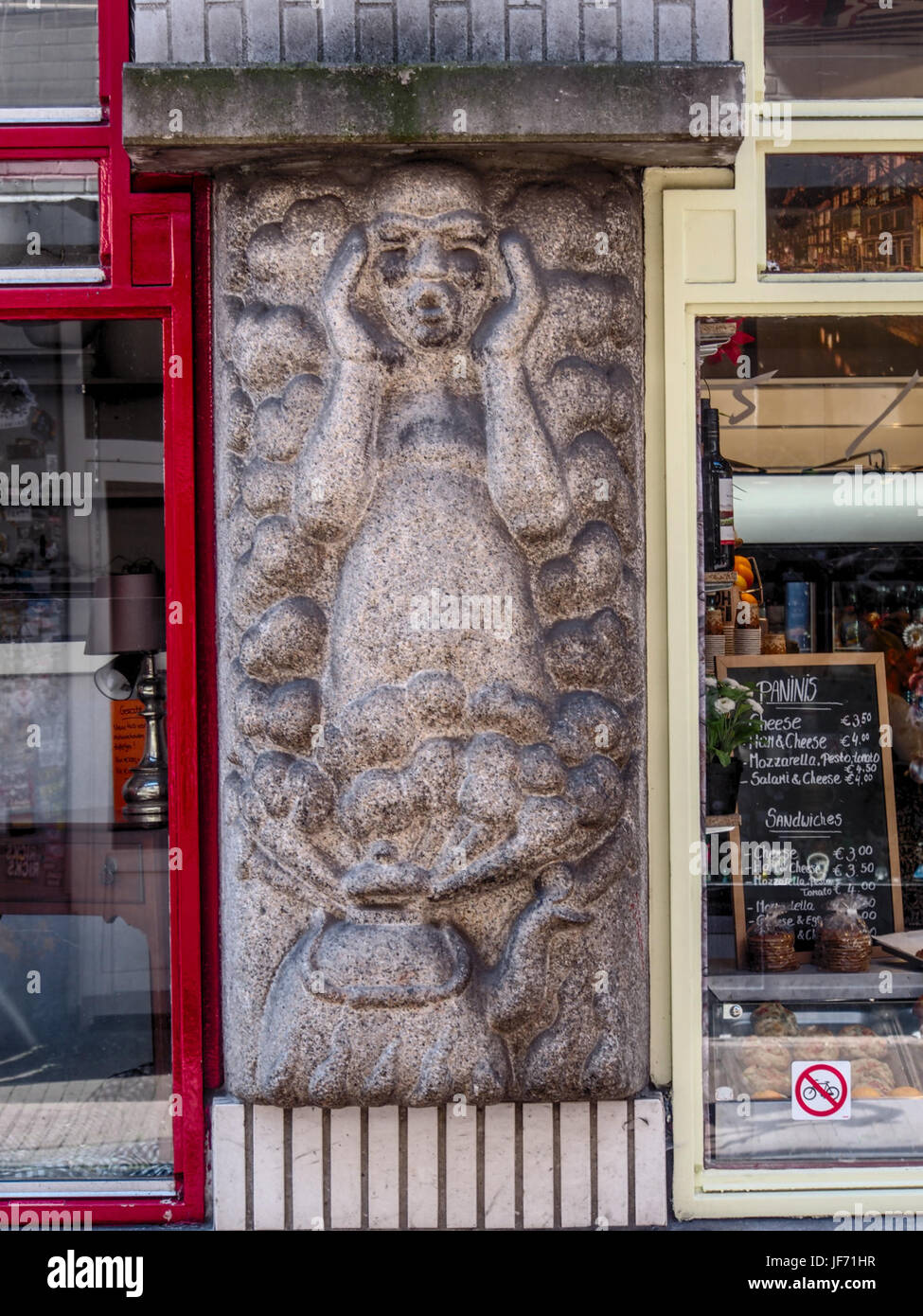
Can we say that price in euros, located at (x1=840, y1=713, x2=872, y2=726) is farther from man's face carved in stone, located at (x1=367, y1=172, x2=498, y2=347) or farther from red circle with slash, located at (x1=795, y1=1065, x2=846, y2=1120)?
man's face carved in stone, located at (x1=367, y1=172, x2=498, y2=347)

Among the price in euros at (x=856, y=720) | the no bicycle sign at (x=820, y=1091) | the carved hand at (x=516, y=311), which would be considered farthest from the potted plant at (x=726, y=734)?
the carved hand at (x=516, y=311)

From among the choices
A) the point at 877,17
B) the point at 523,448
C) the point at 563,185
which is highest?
the point at 877,17

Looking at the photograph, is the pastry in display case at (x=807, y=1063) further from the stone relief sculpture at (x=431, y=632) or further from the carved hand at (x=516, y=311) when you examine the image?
the carved hand at (x=516, y=311)

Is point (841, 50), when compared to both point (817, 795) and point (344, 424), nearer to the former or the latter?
point (344, 424)

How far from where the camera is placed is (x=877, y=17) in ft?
12.2

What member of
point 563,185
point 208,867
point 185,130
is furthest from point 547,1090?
point 185,130

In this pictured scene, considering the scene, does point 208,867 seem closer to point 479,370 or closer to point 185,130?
point 479,370

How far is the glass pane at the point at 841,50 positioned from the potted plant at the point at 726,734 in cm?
163

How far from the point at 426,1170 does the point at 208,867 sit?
989mm

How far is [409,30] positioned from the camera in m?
3.37

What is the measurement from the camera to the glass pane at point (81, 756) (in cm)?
370

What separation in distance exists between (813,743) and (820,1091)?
99 cm

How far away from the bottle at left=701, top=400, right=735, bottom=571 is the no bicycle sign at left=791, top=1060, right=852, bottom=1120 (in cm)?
143

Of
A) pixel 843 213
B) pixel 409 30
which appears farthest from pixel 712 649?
pixel 409 30
